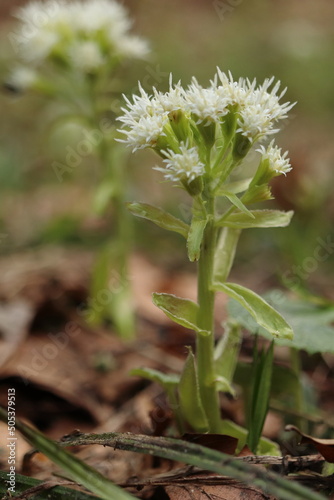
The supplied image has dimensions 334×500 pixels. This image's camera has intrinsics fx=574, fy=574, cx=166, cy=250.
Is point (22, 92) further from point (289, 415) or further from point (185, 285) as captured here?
point (289, 415)

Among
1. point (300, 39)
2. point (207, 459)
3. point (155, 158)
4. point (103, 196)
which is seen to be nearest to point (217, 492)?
point (207, 459)

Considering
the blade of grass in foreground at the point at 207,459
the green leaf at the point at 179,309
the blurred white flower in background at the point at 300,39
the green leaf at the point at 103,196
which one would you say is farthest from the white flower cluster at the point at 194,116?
the blurred white flower in background at the point at 300,39

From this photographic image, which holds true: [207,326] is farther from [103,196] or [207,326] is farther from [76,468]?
[103,196]

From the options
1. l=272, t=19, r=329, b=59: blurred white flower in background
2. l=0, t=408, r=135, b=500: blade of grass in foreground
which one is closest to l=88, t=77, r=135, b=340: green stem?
l=0, t=408, r=135, b=500: blade of grass in foreground

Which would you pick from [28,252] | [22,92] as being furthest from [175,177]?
[28,252]

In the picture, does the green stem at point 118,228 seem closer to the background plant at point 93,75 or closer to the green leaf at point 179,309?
the background plant at point 93,75

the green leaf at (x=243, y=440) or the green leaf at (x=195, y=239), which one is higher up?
the green leaf at (x=195, y=239)

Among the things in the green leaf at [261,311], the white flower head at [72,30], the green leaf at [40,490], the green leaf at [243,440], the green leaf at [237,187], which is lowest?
the green leaf at [40,490]

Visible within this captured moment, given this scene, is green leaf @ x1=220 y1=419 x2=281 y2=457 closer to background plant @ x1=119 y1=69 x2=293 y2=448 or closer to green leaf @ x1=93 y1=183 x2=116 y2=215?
background plant @ x1=119 y1=69 x2=293 y2=448
